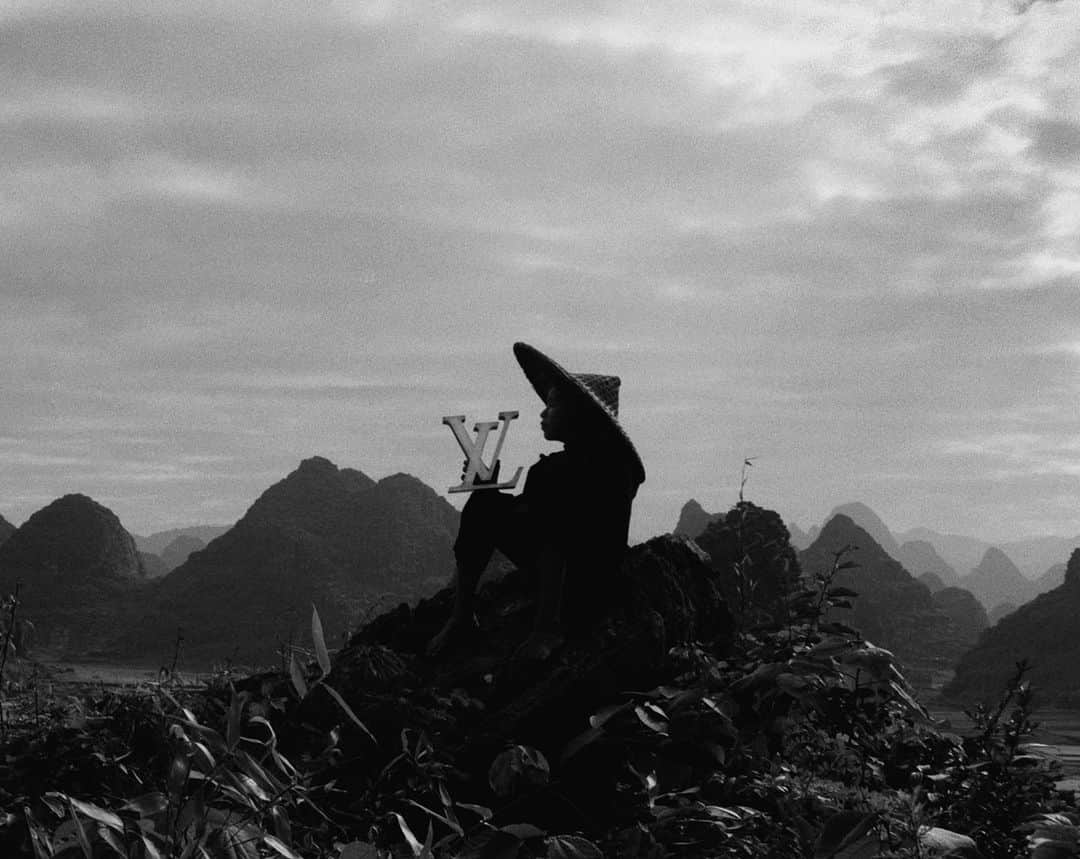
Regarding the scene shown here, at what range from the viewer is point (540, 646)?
4.64m

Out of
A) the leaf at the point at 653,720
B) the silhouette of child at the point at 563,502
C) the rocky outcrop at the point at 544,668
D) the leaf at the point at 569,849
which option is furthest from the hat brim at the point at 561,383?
the leaf at the point at 569,849

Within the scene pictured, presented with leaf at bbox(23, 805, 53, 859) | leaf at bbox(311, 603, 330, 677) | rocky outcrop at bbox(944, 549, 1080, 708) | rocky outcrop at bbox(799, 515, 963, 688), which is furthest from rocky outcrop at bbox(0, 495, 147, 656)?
leaf at bbox(311, 603, 330, 677)

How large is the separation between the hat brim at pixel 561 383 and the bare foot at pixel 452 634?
1.10 m

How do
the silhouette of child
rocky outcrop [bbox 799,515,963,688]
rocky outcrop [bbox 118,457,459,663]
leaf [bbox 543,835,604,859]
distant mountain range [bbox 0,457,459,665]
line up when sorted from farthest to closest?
distant mountain range [bbox 0,457,459,665] → rocky outcrop [bbox 118,457,459,663] → rocky outcrop [bbox 799,515,963,688] → the silhouette of child → leaf [bbox 543,835,604,859]

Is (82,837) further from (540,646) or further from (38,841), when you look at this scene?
(540,646)

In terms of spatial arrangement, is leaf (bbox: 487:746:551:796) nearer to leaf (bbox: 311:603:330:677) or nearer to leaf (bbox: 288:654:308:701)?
leaf (bbox: 288:654:308:701)

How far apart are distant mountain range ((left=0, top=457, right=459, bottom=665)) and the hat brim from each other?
273 ft

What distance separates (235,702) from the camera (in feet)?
6.25

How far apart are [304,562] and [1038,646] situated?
62215 millimetres

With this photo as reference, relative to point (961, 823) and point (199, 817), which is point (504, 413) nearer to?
point (961, 823)

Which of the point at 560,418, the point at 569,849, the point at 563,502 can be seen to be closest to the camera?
the point at 569,849

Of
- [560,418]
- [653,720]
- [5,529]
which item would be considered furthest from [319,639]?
[5,529]

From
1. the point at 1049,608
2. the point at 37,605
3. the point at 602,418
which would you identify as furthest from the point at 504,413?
the point at 37,605

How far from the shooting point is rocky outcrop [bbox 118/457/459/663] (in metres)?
91.8
